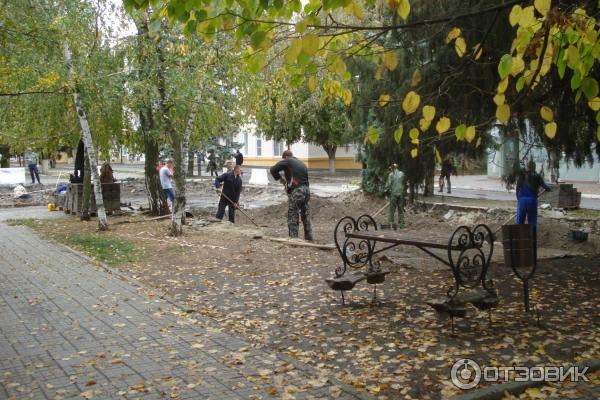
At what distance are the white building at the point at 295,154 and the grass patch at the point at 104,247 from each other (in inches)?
1295

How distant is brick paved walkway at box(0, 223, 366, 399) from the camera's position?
15.5ft

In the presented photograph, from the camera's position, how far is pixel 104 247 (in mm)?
12297

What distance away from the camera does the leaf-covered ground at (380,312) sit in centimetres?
527

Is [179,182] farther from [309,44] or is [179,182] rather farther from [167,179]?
[309,44]

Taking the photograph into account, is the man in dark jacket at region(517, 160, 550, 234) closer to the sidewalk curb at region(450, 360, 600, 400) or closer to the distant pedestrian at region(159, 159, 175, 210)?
the sidewalk curb at region(450, 360, 600, 400)

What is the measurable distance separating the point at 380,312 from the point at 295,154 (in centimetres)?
4352

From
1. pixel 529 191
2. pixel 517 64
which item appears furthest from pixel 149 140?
pixel 517 64

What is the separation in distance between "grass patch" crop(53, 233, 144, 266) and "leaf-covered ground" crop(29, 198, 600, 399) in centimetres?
36

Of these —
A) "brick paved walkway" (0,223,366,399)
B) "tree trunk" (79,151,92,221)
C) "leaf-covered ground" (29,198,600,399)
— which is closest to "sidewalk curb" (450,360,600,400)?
"leaf-covered ground" (29,198,600,399)

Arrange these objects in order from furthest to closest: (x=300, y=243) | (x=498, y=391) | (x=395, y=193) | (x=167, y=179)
Answer: 1. (x=167, y=179)
2. (x=395, y=193)
3. (x=300, y=243)
4. (x=498, y=391)

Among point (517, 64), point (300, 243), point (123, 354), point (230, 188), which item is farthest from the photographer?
point (230, 188)

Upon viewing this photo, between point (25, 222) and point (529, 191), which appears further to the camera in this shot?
point (25, 222)

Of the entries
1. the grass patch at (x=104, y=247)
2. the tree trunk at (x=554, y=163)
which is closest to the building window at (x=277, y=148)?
the grass patch at (x=104, y=247)

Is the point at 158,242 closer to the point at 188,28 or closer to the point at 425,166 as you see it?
the point at 425,166
